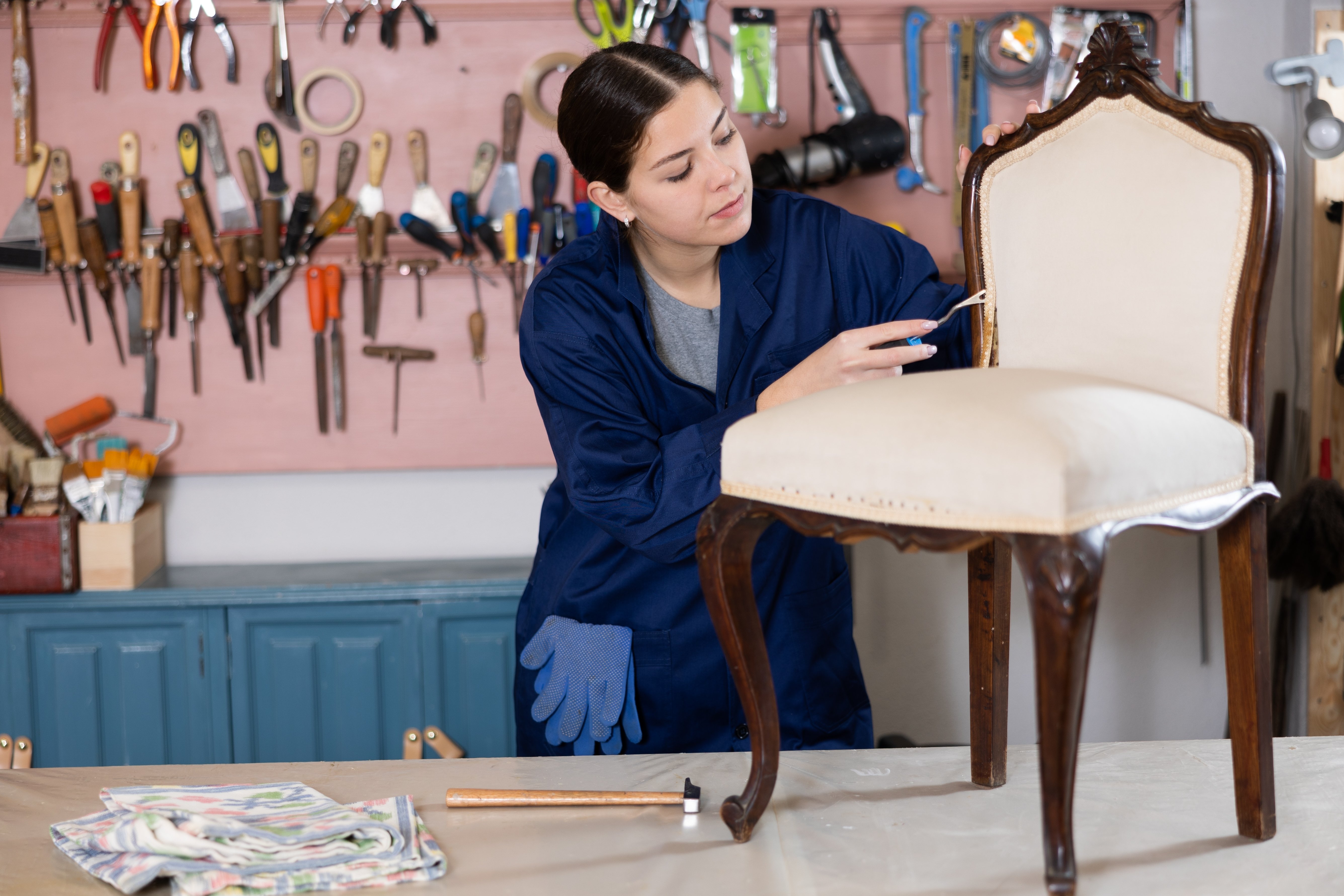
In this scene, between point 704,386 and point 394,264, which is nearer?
point 704,386

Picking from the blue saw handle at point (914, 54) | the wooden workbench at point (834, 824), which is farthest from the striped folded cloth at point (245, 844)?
the blue saw handle at point (914, 54)

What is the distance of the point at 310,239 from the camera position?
240 centimetres

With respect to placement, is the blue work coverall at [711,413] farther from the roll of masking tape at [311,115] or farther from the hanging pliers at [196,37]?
the hanging pliers at [196,37]

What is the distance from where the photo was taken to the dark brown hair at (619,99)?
137cm

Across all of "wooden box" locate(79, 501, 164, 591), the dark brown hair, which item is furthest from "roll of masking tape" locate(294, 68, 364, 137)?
the dark brown hair

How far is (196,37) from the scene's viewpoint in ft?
7.90

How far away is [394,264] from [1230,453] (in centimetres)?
188

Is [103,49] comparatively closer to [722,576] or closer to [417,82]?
[417,82]

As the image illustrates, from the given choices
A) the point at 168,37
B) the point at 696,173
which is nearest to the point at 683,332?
the point at 696,173

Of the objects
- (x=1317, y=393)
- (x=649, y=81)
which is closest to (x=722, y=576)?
(x=649, y=81)

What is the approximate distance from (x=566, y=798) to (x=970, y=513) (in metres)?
0.59

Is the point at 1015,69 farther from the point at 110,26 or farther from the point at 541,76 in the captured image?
the point at 110,26

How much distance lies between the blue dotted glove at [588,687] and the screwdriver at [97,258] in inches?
57.7

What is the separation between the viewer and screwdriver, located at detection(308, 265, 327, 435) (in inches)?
94.5
